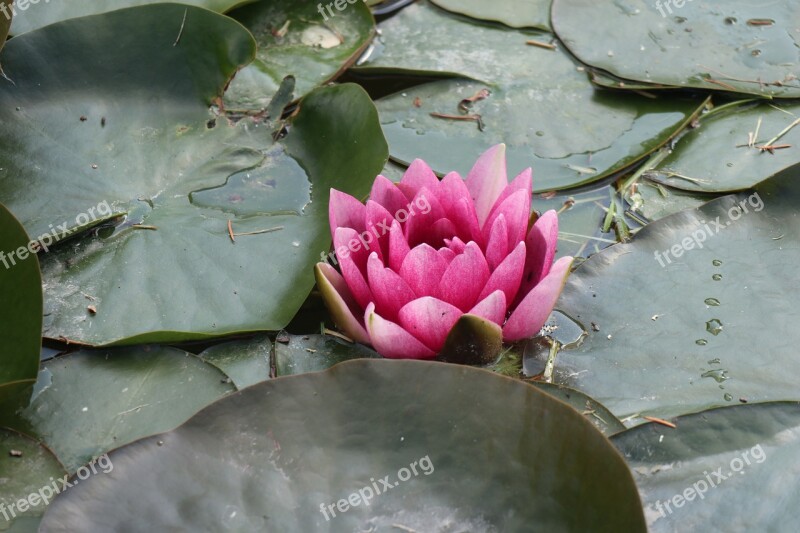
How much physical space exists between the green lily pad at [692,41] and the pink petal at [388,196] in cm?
110

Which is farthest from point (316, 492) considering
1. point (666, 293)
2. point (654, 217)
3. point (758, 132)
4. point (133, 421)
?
point (758, 132)

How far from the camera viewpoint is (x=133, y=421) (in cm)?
153

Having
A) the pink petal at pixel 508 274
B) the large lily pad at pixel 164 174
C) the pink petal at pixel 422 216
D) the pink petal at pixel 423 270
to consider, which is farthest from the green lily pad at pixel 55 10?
the pink petal at pixel 508 274

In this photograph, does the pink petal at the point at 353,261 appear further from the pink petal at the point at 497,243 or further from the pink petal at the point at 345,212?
the pink petal at the point at 497,243

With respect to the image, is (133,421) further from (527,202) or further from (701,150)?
(701,150)

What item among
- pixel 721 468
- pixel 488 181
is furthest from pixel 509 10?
pixel 721 468

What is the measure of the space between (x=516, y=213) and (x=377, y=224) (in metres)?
0.32

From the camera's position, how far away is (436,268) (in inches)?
59.9

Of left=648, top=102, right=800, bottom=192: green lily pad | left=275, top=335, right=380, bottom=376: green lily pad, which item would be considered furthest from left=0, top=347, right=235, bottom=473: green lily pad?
left=648, top=102, right=800, bottom=192: green lily pad

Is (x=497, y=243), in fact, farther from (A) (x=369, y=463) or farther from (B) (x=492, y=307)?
(A) (x=369, y=463)

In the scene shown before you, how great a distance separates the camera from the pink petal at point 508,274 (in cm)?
153

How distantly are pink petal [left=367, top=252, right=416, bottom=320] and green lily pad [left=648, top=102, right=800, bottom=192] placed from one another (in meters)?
1.02

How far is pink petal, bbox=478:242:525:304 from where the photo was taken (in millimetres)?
1528

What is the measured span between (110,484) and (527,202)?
1024 mm
